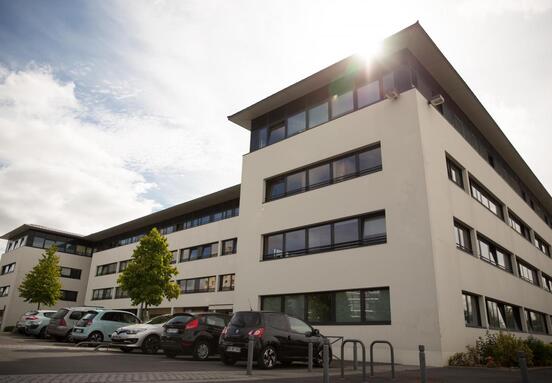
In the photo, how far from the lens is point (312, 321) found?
56.0 feet

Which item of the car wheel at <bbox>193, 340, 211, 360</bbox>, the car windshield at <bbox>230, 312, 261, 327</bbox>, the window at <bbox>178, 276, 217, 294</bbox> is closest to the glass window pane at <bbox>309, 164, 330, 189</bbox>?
the car windshield at <bbox>230, 312, 261, 327</bbox>

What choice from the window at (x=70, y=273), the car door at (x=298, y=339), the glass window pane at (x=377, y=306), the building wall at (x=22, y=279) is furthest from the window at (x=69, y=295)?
the car door at (x=298, y=339)

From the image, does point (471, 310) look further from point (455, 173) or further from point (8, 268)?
point (8, 268)

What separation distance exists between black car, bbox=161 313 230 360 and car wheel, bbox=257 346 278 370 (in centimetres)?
314

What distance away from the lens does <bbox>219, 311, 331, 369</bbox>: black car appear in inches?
440

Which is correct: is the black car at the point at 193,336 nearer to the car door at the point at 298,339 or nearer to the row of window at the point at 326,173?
the car door at the point at 298,339

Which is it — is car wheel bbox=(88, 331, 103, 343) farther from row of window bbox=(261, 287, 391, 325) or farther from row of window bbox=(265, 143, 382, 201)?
row of window bbox=(265, 143, 382, 201)

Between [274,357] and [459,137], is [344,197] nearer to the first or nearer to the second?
[459,137]

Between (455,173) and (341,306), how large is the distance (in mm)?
7733

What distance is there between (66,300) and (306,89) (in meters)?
39.4

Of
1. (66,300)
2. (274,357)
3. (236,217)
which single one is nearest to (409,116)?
(274,357)

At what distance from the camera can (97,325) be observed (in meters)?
19.0

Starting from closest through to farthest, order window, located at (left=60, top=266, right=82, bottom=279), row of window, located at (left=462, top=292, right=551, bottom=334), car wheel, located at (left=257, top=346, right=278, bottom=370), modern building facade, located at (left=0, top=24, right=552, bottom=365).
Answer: car wheel, located at (left=257, top=346, right=278, bottom=370) < modern building facade, located at (left=0, top=24, right=552, bottom=365) < row of window, located at (left=462, top=292, right=551, bottom=334) < window, located at (left=60, top=266, right=82, bottom=279)

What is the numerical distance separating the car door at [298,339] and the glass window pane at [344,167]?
24.6 feet
